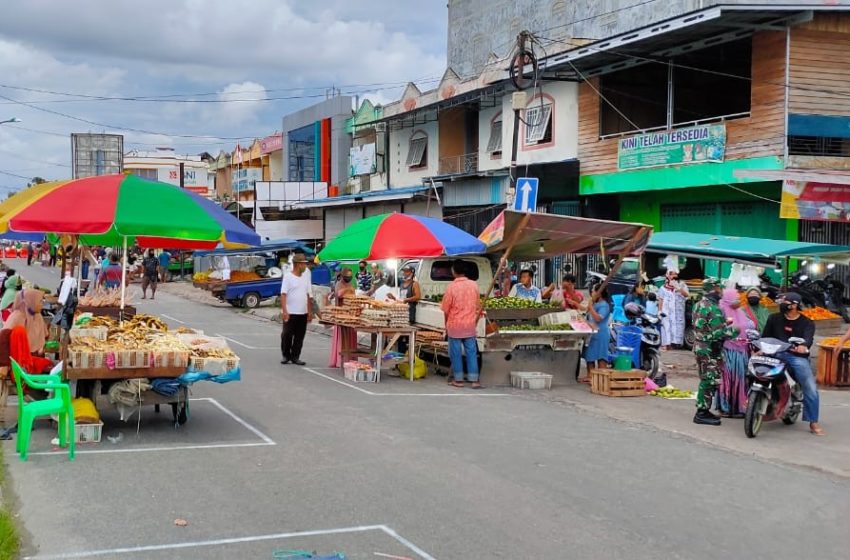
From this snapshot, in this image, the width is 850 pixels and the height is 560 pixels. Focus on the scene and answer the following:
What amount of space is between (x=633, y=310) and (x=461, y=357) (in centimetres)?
296

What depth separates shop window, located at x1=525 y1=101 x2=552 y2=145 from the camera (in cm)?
2811

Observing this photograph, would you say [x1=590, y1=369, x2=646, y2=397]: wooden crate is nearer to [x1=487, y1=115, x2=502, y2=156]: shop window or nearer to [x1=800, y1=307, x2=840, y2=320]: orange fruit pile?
[x1=800, y1=307, x2=840, y2=320]: orange fruit pile

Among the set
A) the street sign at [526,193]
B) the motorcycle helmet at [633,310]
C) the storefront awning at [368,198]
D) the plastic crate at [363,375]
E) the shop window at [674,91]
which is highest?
the shop window at [674,91]

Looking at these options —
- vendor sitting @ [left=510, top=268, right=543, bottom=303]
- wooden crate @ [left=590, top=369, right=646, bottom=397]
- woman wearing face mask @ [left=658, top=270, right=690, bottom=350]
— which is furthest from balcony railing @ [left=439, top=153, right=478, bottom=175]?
wooden crate @ [left=590, top=369, right=646, bottom=397]

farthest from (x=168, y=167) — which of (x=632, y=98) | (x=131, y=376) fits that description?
(x=131, y=376)

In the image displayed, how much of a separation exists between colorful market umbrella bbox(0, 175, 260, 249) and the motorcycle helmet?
22.4 ft

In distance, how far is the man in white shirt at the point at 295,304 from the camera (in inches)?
581

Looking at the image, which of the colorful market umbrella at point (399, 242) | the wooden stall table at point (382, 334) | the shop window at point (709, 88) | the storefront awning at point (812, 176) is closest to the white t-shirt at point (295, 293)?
the colorful market umbrella at point (399, 242)

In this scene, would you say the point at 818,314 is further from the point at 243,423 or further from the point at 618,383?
the point at 243,423

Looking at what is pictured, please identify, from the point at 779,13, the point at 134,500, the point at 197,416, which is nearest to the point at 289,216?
the point at 779,13

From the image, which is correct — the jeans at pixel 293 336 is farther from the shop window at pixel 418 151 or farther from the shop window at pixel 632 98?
the shop window at pixel 418 151

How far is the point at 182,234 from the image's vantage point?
9.57m

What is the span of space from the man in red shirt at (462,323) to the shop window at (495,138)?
18.8 m

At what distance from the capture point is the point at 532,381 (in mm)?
13508
